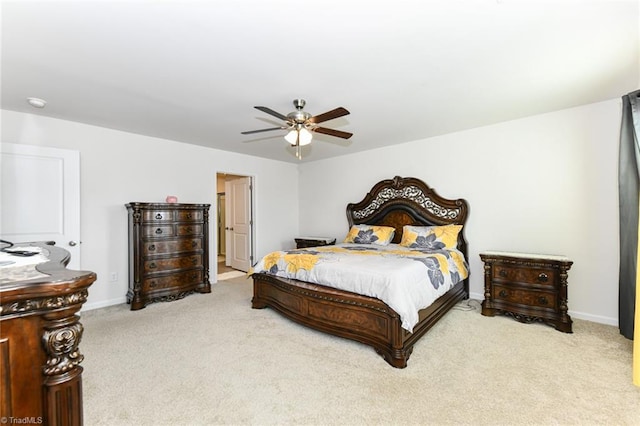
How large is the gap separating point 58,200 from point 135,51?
234 centimetres

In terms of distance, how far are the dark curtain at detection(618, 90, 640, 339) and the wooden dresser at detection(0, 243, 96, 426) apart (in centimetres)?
397

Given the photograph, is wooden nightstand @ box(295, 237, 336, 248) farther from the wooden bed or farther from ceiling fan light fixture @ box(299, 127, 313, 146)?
ceiling fan light fixture @ box(299, 127, 313, 146)

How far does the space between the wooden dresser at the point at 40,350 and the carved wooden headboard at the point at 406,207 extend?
4.19 meters

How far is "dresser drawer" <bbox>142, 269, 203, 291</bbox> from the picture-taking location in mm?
3754

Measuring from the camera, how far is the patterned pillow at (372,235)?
4402mm

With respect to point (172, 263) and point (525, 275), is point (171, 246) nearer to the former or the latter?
point (172, 263)

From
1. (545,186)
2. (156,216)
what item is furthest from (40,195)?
(545,186)

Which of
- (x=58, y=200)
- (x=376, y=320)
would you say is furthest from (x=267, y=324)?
(x=58, y=200)

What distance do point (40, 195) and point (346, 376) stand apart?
→ 12.5 ft

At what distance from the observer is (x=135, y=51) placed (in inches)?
79.4

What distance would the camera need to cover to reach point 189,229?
4137mm

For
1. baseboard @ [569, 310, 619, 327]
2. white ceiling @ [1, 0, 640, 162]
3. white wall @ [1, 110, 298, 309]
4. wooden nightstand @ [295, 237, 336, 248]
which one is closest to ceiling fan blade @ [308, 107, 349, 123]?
white ceiling @ [1, 0, 640, 162]

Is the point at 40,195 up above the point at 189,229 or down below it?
above
